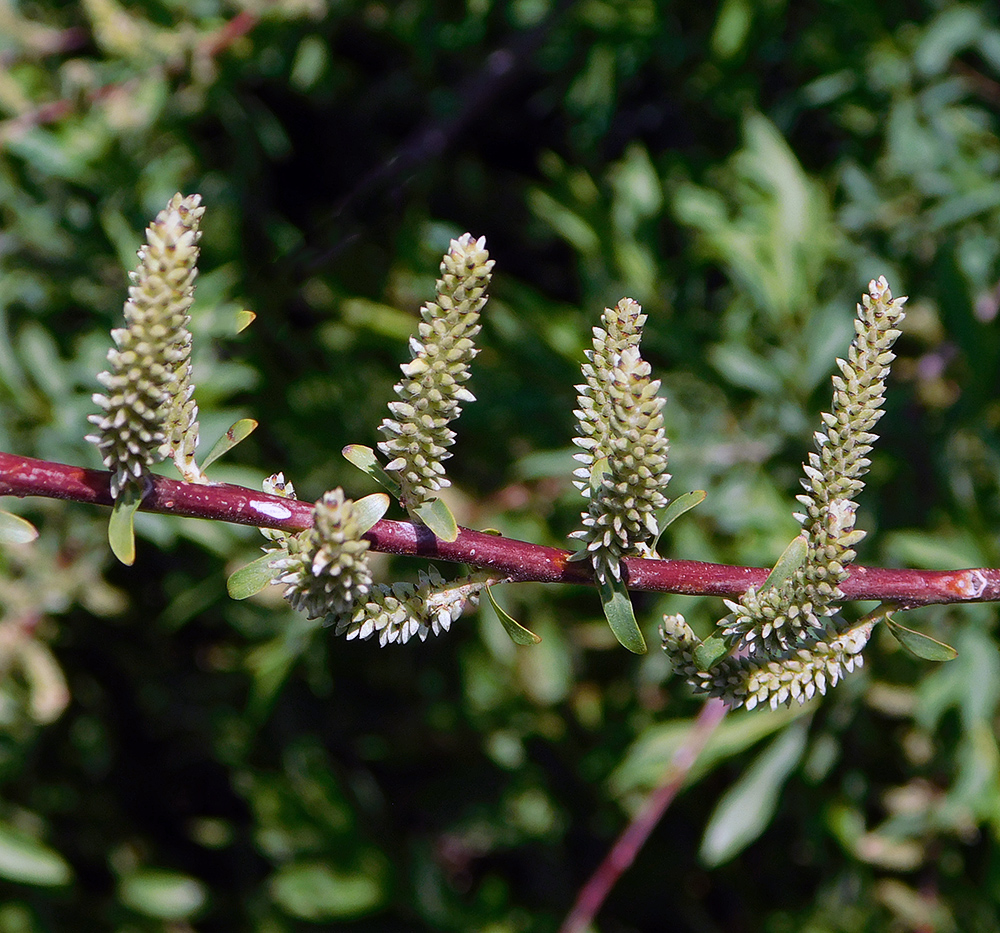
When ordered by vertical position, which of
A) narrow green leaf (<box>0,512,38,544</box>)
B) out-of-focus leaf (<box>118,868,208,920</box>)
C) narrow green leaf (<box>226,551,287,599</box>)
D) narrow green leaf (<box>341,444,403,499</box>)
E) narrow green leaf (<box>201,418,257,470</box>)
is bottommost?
out-of-focus leaf (<box>118,868,208,920</box>)

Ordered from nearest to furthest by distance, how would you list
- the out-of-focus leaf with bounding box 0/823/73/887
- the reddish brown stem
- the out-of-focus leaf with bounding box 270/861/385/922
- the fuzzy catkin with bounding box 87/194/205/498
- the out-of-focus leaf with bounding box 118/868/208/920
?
the fuzzy catkin with bounding box 87/194/205/498, the reddish brown stem, the out-of-focus leaf with bounding box 0/823/73/887, the out-of-focus leaf with bounding box 270/861/385/922, the out-of-focus leaf with bounding box 118/868/208/920

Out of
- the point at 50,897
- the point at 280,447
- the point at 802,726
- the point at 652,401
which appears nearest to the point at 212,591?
the point at 280,447

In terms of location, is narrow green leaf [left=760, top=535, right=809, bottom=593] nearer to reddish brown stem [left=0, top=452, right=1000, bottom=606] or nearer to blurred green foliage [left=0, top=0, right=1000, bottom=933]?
reddish brown stem [left=0, top=452, right=1000, bottom=606]

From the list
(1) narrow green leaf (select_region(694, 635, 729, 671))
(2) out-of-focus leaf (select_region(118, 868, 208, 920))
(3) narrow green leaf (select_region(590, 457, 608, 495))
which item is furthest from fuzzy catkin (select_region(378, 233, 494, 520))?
(2) out-of-focus leaf (select_region(118, 868, 208, 920))

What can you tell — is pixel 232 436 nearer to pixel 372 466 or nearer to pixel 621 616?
pixel 372 466

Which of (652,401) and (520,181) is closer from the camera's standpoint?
(652,401)

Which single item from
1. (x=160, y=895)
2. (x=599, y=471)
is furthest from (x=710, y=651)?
(x=160, y=895)

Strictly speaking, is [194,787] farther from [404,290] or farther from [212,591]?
[404,290]

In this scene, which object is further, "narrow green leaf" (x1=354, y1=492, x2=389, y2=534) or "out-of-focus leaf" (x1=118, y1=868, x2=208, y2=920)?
"out-of-focus leaf" (x1=118, y1=868, x2=208, y2=920)
